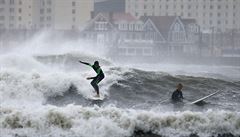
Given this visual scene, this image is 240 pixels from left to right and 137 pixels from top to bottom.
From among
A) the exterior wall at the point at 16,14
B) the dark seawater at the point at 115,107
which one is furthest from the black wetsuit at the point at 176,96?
the exterior wall at the point at 16,14

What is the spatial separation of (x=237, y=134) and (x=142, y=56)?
8108 centimetres

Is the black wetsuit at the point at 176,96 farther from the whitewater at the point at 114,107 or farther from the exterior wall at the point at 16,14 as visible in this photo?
the exterior wall at the point at 16,14

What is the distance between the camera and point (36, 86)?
73.0ft

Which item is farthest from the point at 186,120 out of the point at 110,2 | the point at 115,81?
the point at 110,2

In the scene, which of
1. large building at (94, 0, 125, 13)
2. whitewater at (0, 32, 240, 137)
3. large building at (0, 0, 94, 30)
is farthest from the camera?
large building at (94, 0, 125, 13)

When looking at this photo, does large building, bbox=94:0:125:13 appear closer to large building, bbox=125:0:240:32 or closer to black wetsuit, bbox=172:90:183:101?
large building, bbox=125:0:240:32

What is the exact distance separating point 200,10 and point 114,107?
408ft

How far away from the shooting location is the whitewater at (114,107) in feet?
57.2

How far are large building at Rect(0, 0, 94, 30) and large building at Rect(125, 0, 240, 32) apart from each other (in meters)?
20.5

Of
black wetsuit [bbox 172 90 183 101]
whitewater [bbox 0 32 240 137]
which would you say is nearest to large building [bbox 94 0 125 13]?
whitewater [bbox 0 32 240 137]

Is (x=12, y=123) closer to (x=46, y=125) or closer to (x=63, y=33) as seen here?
(x=46, y=125)

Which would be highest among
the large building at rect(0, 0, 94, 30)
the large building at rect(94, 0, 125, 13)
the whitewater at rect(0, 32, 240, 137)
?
the large building at rect(94, 0, 125, 13)

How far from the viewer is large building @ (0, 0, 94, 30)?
126 metres

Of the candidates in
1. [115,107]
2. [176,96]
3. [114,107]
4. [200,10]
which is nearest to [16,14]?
[200,10]
